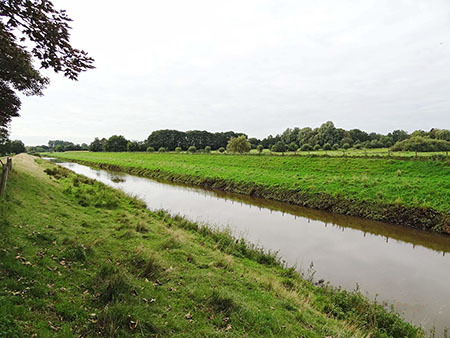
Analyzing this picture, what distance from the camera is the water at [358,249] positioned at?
26.9 ft

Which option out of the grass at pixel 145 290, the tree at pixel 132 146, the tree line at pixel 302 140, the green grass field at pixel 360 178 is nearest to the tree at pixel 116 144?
the tree line at pixel 302 140

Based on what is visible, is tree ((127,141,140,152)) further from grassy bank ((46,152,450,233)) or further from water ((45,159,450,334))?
water ((45,159,450,334))

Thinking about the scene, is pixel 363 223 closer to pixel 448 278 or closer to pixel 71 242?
pixel 448 278

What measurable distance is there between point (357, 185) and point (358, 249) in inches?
412

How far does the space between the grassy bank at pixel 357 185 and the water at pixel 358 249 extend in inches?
48.9

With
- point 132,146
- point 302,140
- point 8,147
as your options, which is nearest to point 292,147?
point 302,140

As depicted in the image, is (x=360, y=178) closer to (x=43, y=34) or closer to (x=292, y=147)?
(x=43, y=34)

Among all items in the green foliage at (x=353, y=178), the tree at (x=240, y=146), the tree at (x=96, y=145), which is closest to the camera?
the green foliage at (x=353, y=178)

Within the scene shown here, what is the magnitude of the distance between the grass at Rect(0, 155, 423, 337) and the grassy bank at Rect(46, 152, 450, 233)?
1148cm

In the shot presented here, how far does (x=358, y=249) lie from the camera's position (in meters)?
12.2

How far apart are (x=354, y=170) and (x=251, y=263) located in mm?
21844

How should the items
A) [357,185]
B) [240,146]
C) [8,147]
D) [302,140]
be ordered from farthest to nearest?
[302,140] → [240,146] → [8,147] → [357,185]

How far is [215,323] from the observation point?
5078 mm

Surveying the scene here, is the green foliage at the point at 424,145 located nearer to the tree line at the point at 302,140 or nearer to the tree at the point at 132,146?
the tree line at the point at 302,140
